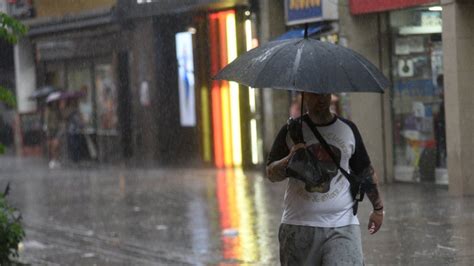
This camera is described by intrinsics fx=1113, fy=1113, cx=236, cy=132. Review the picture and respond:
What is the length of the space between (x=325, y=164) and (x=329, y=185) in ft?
0.40

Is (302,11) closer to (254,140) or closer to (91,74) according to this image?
(254,140)

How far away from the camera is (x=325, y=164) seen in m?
6.33

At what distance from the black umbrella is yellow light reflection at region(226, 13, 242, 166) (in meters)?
17.3

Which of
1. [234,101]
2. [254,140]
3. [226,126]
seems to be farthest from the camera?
[226,126]

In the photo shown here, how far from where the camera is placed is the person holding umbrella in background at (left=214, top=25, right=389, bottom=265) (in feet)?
20.4

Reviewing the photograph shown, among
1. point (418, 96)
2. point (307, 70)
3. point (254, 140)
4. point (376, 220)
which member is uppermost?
point (307, 70)

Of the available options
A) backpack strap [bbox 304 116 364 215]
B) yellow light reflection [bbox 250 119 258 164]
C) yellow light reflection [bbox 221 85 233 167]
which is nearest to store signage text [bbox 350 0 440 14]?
yellow light reflection [bbox 250 119 258 164]

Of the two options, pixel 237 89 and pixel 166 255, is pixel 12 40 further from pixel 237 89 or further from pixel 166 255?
pixel 237 89

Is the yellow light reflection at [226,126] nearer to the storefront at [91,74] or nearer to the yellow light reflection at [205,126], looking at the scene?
the yellow light reflection at [205,126]

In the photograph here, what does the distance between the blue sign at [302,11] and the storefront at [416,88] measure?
2.61 ft

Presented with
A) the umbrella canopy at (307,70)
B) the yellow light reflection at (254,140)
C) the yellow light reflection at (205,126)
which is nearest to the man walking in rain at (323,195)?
the umbrella canopy at (307,70)

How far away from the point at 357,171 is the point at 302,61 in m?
0.75

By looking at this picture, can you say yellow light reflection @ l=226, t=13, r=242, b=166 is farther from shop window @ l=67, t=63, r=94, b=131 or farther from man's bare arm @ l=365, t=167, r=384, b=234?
man's bare arm @ l=365, t=167, r=384, b=234

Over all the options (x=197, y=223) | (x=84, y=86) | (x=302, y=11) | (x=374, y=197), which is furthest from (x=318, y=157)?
(x=84, y=86)
